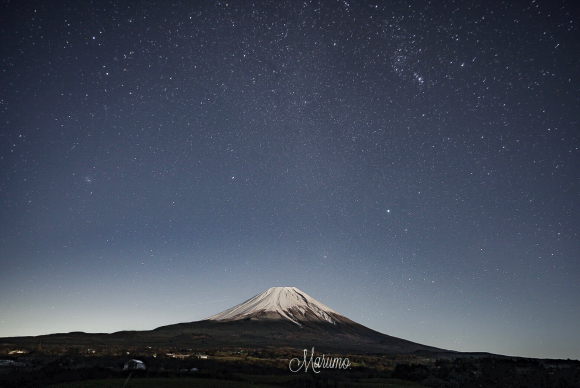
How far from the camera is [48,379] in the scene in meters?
17.5

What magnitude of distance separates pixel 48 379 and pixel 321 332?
5887 inches

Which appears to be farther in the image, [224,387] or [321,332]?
[321,332]

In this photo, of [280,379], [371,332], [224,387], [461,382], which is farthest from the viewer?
[371,332]

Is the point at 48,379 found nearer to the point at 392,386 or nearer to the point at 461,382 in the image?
Answer: the point at 392,386

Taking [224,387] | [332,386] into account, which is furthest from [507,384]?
[224,387]

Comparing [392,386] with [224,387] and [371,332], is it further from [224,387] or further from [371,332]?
→ [371,332]

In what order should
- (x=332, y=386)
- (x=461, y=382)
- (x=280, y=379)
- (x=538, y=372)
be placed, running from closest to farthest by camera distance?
1. (x=332, y=386)
2. (x=280, y=379)
3. (x=461, y=382)
4. (x=538, y=372)

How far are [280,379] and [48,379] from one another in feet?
38.6
